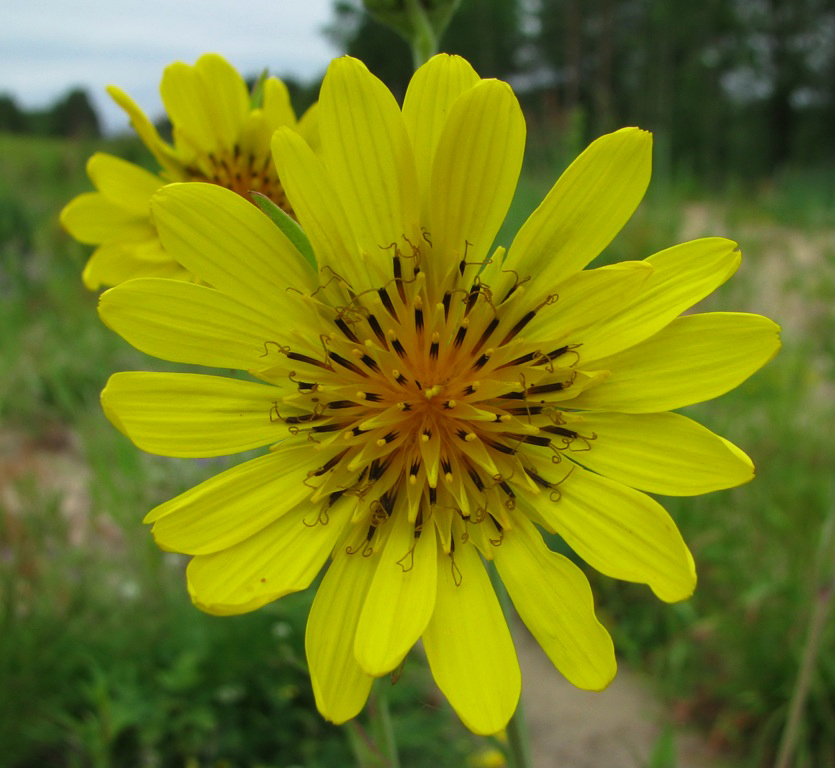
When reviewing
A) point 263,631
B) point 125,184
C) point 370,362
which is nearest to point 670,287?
point 370,362

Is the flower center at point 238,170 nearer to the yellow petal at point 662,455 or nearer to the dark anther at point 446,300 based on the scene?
the dark anther at point 446,300

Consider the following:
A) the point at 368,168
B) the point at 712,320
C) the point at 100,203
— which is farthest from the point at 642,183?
the point at 100,203

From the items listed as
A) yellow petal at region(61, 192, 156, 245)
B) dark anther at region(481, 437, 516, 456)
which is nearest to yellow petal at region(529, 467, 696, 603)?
dark anther at region(481, 437, 516, 456)

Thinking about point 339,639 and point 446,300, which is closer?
point 339,639

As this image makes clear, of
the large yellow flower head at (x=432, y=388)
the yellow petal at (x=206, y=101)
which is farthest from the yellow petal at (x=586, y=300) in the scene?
the yellow petal at (x=206, y=101)

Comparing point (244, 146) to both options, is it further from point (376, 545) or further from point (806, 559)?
point (806, 559)

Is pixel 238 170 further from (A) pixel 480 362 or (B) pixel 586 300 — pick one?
(B) pixel 586 300
